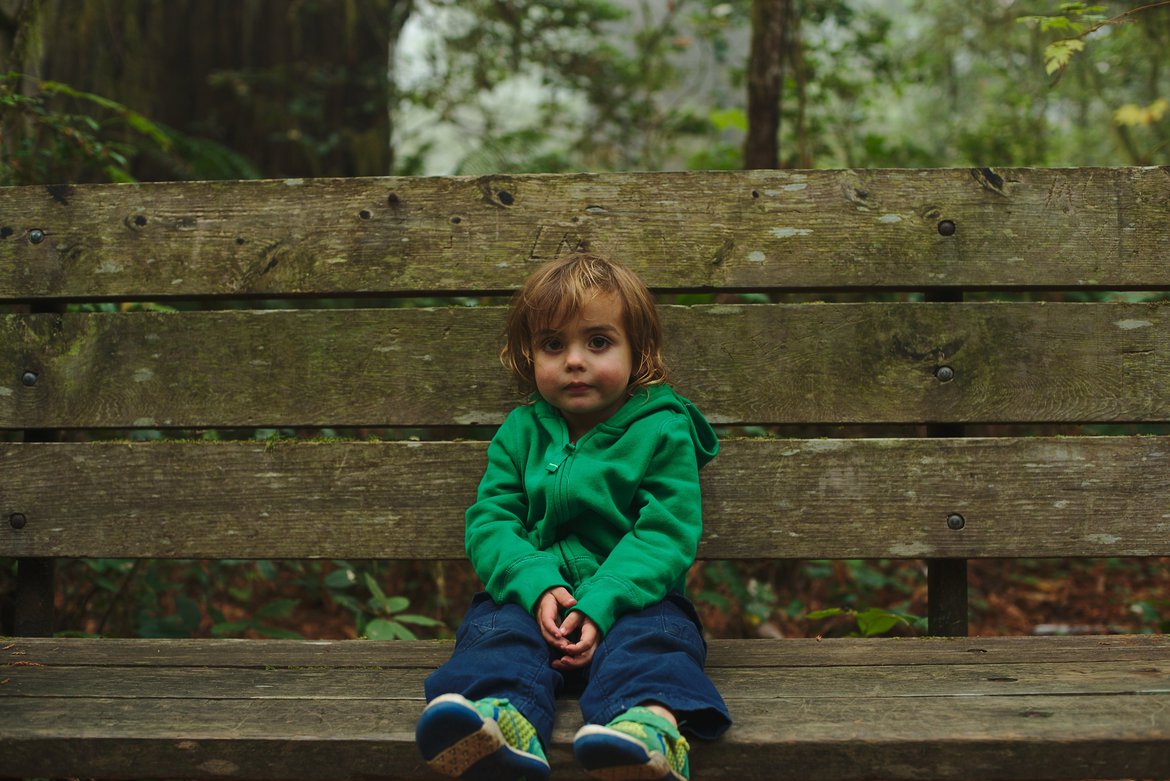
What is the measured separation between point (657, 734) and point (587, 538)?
26.9 inches

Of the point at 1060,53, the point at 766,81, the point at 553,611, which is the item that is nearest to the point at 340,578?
the point at 553,611

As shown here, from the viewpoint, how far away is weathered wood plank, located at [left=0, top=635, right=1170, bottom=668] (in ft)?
6.92

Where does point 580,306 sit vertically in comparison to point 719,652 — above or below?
above

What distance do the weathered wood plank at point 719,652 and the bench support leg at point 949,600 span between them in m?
0.25

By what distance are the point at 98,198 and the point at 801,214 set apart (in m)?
1.89

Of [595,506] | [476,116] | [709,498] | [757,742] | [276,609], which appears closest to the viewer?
[757,742]

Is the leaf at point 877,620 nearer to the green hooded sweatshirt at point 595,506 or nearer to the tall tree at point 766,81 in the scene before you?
the green hooded sweatshirt at point 595,506

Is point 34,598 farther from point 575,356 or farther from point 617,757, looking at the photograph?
point 617,757

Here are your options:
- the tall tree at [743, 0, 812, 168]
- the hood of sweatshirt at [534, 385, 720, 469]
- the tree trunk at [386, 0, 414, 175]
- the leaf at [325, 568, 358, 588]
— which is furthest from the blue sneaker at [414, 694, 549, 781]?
the tree trunk at [386, 0, 414, 175]

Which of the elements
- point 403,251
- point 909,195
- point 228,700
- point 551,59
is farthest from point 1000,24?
point 228,700

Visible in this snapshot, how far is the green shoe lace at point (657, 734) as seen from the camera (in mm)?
1572

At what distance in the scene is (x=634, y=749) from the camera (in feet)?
4.99

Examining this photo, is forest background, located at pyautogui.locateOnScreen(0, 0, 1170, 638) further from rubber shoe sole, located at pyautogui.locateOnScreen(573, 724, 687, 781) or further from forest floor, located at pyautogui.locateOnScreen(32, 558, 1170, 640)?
rubber shoe sole, located at pyautogui.locateOnScreen(573, 724, 687, 781)

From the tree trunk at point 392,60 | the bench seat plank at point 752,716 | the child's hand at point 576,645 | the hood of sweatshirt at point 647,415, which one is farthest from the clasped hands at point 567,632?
the tree trunk at point 392,60
